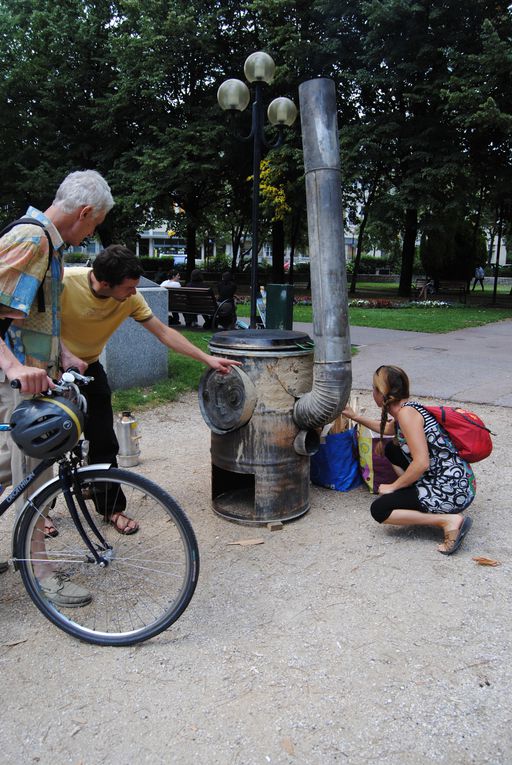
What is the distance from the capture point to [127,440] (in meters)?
5.10

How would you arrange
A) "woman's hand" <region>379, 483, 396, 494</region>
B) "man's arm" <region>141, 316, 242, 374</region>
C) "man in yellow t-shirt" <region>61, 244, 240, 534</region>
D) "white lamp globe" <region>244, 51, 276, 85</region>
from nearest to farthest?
"man in yellow t-shirt" <region>61, 244, 240, 534</region> < "man's arm" <region>141, 316, 242, 374</region> < "woman's hand" <region>379, 483, 396, 494</region> < "white lamp globe" <region>244, 51, 276, 85</region>

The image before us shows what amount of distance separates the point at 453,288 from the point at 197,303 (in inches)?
738

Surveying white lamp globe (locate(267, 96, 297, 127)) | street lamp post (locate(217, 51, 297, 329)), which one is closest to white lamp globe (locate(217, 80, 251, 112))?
street lamp post (locate(217, 51, 297, 329))

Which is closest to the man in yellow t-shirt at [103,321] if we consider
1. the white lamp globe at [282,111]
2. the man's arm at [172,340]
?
the man's arm at [172,340]

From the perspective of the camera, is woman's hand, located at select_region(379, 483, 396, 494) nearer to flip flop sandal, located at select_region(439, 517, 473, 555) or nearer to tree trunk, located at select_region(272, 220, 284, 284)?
flip flop sandal, located at select_region(439, 517, 473, 555)

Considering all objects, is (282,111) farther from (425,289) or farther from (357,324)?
(425,289)

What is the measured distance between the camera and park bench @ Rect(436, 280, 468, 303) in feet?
82.8

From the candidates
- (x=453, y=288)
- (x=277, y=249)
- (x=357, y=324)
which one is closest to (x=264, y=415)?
(x=357, y=324)

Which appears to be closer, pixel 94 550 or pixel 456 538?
pixel 94 550

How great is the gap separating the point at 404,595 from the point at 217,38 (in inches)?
987

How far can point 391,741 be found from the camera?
215cm

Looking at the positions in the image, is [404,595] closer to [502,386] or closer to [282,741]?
[282,741]

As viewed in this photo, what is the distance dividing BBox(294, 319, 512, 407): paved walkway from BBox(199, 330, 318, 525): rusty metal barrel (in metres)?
3.94

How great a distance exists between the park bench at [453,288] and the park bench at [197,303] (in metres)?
14.1
